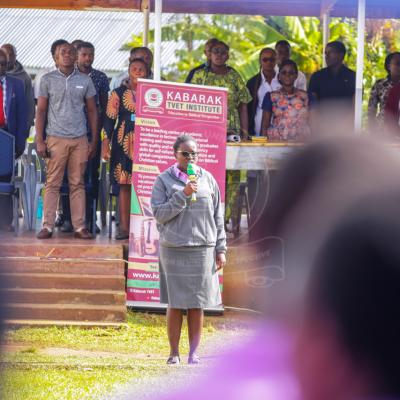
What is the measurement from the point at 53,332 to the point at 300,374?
26.2 feet

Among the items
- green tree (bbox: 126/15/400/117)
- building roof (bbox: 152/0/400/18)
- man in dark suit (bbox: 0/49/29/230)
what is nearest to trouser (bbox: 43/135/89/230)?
man in dark suit (bbox: 0/49/29/230)

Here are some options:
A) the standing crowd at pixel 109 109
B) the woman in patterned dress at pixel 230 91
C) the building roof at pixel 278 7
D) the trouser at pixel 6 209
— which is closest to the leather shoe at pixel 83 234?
the standing crowd at pixel 109 109

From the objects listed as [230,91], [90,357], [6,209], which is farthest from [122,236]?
[90,357]

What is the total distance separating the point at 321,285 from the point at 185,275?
20.4 ft

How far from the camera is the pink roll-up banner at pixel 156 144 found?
32.0 ft

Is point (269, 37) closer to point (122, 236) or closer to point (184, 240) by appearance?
point (122, 236)

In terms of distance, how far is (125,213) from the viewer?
416 inches

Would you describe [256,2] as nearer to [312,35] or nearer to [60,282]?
[60,282]

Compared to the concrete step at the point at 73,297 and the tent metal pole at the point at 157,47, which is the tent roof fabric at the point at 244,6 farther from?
the concrete step at the point at 73,297

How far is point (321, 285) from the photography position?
153 cm

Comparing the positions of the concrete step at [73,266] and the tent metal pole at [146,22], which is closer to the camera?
the concrete step at [73,266]

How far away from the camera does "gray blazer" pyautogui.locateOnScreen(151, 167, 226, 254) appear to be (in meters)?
7.64

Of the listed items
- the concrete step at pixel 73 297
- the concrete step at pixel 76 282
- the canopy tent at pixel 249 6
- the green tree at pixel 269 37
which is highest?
the green tree at pixel 269 37

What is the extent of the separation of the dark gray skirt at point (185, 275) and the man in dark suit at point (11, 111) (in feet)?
12.2
